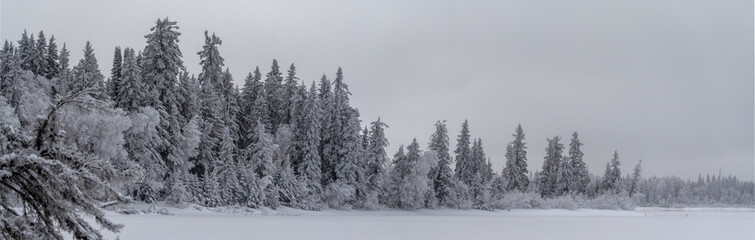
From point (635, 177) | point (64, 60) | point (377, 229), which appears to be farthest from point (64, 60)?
point (635, 177)

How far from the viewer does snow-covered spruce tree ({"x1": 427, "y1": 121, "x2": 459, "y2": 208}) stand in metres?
69.1

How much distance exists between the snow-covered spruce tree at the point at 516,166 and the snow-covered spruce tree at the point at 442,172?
2521 centimetres

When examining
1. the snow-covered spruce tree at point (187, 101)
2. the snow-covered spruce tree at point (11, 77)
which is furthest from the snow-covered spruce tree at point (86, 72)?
the snow-covered spruce tree at point (187, 101)

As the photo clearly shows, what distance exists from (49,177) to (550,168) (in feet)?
318

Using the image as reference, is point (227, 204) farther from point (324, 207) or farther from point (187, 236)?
point (187, 236)

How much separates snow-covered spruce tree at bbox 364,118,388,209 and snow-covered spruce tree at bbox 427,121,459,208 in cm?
795

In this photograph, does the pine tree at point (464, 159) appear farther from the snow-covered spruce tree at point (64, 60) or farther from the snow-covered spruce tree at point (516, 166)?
the snow-covered spruce tree at point (64, 60)

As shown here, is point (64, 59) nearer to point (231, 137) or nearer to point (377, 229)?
point (231, 137)

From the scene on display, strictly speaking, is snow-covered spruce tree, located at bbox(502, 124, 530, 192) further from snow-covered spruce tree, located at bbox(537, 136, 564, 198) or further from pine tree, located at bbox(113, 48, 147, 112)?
pine tree, located at bbox(113, 48, 147, 112)

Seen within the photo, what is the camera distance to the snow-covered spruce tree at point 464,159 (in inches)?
3071

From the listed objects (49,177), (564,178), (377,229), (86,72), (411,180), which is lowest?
(377,229)

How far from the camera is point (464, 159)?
→ 7919 centimetres

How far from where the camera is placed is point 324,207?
57.1 m

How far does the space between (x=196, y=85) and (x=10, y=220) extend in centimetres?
5233
